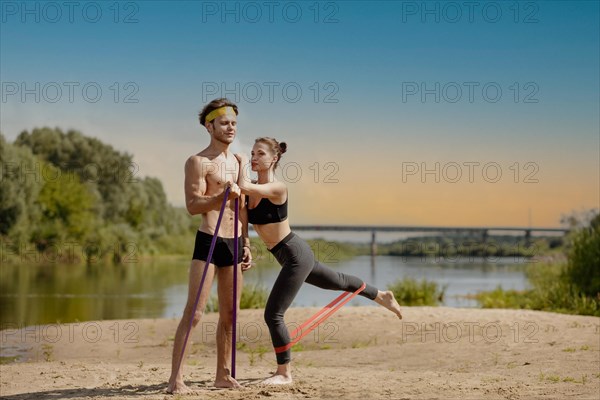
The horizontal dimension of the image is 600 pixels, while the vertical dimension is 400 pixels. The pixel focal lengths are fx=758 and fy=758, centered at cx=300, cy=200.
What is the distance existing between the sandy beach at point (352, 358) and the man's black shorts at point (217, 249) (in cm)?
114

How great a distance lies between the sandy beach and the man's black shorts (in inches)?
44.8

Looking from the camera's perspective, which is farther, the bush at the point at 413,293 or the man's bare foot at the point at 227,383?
the bush at the point at 413,293

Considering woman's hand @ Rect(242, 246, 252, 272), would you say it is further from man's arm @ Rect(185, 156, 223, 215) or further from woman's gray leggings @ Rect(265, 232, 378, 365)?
man's arm @ Rect(185, 156, 223, 215)

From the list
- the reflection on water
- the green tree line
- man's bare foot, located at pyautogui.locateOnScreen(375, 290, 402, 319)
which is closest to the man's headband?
man's bare foot, located at pyautogui.locateOnScreen(375, 290, 402, 319)

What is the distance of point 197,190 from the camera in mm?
6438

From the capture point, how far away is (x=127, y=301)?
2152 centimetres

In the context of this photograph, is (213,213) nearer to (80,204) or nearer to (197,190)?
(197,190)

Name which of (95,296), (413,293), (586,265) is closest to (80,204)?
(95,296)

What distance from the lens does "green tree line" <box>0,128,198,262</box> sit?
4303 centimetres

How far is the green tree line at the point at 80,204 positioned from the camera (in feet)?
141

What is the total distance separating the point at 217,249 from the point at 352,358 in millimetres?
3892

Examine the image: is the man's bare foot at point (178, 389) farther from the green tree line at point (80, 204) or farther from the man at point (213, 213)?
the green tree line at point (80, 204)

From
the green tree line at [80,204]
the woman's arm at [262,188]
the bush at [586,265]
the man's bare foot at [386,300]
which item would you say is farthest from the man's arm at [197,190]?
the green tree line at [80,204]

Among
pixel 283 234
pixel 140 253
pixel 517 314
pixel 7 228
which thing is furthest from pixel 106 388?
pixel 140 253
